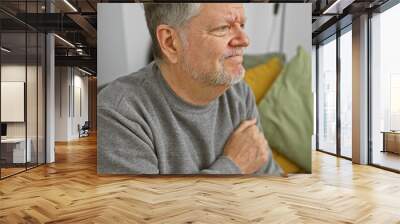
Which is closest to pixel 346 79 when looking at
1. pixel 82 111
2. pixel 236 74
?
pixel 236 74

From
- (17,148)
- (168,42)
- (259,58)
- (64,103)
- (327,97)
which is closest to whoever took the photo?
(168,42)

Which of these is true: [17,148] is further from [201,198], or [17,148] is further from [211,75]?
[201,198]

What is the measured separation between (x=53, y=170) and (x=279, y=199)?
15.0ft

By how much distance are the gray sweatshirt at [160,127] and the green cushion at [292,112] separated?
0.95 feet

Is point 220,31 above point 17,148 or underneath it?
above

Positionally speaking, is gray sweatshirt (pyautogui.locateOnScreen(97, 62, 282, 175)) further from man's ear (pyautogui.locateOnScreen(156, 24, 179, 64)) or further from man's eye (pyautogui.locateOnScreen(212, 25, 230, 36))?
man's eye (pyautogui.locateOnScreen(212, 25, 230, 36))

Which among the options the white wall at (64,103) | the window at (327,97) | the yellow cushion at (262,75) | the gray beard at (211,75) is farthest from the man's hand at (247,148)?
the white wall at (64,103)

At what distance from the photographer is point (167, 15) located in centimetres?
644

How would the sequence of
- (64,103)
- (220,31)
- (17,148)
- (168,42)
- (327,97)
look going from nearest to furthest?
1. (220,31)
2. (168,42)
3. (17,148)
4. (327,97)
5. (64,103)

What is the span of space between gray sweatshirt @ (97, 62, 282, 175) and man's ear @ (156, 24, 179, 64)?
29 cm

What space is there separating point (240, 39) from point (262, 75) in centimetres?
68

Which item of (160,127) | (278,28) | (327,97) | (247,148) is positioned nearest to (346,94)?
(327,97)

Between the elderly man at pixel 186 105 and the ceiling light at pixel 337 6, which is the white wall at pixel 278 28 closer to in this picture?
the elderly man at pixel 186 105

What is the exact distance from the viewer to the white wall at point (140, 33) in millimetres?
6500
